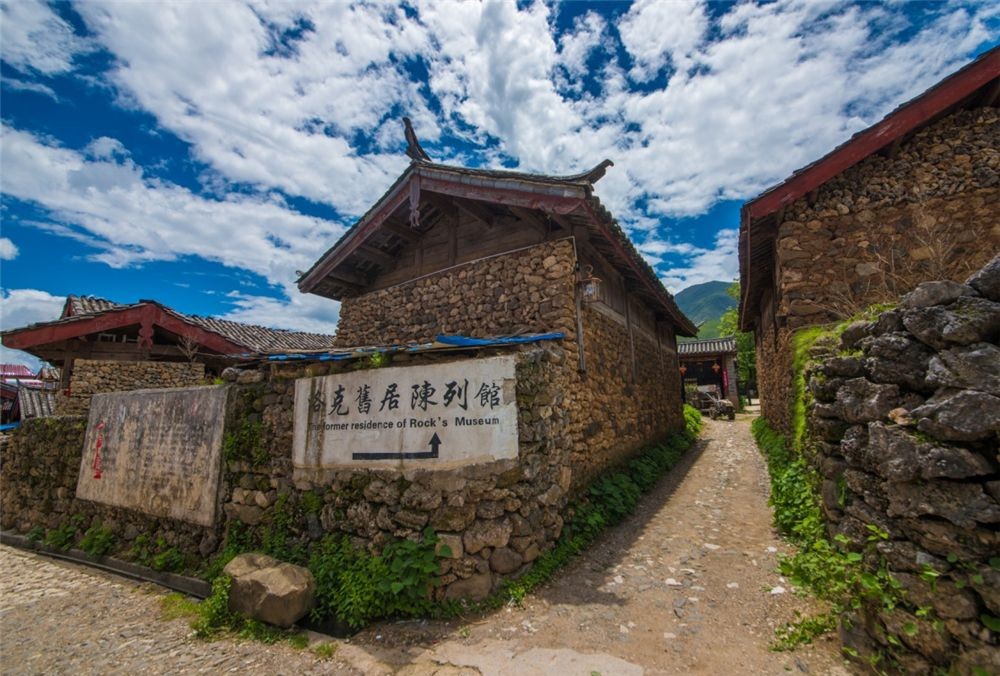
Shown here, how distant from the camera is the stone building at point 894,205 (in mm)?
6102

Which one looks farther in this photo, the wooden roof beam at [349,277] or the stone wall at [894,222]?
the wooden roof beam at [349,277]

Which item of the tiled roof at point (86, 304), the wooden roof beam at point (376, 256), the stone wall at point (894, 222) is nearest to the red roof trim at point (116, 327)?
the tiled roof at point (86, 304)

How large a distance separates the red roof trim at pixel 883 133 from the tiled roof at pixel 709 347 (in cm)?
2028

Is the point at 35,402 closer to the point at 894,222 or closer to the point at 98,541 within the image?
the point at 98,541

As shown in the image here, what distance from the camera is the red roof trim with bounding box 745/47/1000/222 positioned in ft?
19.5

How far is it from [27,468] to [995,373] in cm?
1556

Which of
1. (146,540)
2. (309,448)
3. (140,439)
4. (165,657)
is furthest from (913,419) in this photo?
(140,439)

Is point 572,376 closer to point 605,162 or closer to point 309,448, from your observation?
point 605,162

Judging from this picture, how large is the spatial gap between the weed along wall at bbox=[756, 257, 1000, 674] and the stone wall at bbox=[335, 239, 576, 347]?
3836mm

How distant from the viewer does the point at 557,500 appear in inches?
221

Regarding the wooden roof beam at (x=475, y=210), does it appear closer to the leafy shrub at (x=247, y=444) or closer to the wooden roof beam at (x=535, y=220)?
the wooden roof beam at (x=535, y=220)

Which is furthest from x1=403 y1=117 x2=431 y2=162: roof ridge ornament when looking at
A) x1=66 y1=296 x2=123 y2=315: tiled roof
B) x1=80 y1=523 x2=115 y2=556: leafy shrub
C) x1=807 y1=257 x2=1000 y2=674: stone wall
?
x1=66 y1=296 x2=123 y2=315: tiled roof

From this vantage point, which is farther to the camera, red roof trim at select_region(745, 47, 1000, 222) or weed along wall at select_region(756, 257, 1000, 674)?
red roof trim at select_region(745, 47, 1000, 222)

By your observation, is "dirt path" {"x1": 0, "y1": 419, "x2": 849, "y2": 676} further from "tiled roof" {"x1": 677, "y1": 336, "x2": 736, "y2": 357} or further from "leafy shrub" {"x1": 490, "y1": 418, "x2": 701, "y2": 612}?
"tiled roof" {"x1": 677, "y1": 336, "x2": 736, "y2": 357}
